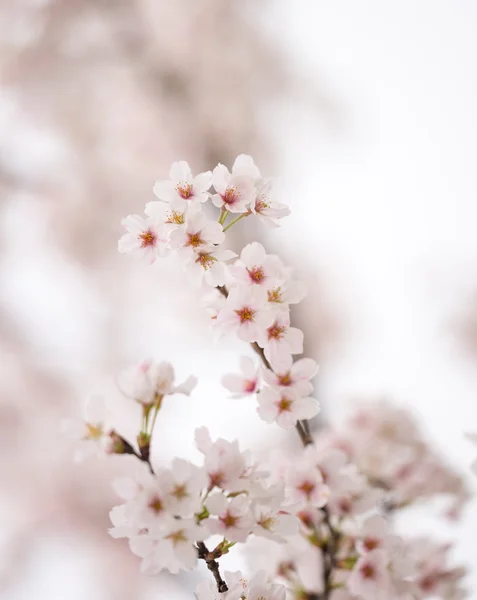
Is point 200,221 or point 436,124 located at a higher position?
point 436,124

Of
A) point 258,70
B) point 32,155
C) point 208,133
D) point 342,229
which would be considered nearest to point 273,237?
A: point 342,229

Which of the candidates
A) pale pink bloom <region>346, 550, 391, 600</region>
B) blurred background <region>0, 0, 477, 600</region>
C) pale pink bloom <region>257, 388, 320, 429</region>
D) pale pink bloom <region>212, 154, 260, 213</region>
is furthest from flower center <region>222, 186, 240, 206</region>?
blurred background <region>0, 0, 477, 600</region>

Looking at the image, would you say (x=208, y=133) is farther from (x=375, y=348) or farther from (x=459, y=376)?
(x=459, y=376)

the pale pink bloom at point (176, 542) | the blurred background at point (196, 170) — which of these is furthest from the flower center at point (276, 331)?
the blurred background at point (196, 170)

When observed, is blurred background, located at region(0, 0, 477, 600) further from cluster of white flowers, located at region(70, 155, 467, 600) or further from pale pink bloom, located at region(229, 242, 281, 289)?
pale pink bloom, located at region(229, 242, 281, 289)

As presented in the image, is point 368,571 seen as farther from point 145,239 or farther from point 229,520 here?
point 145,239

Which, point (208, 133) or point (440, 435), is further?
point (208, 133)

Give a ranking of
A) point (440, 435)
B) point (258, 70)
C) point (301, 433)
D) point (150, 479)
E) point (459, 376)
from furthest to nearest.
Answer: point (258, 70)
point (459, 376)
point (440, 435)
point (301, 433)
point (150, 479)

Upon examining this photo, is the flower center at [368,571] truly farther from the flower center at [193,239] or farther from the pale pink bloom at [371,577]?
the flower center at [193,239]
